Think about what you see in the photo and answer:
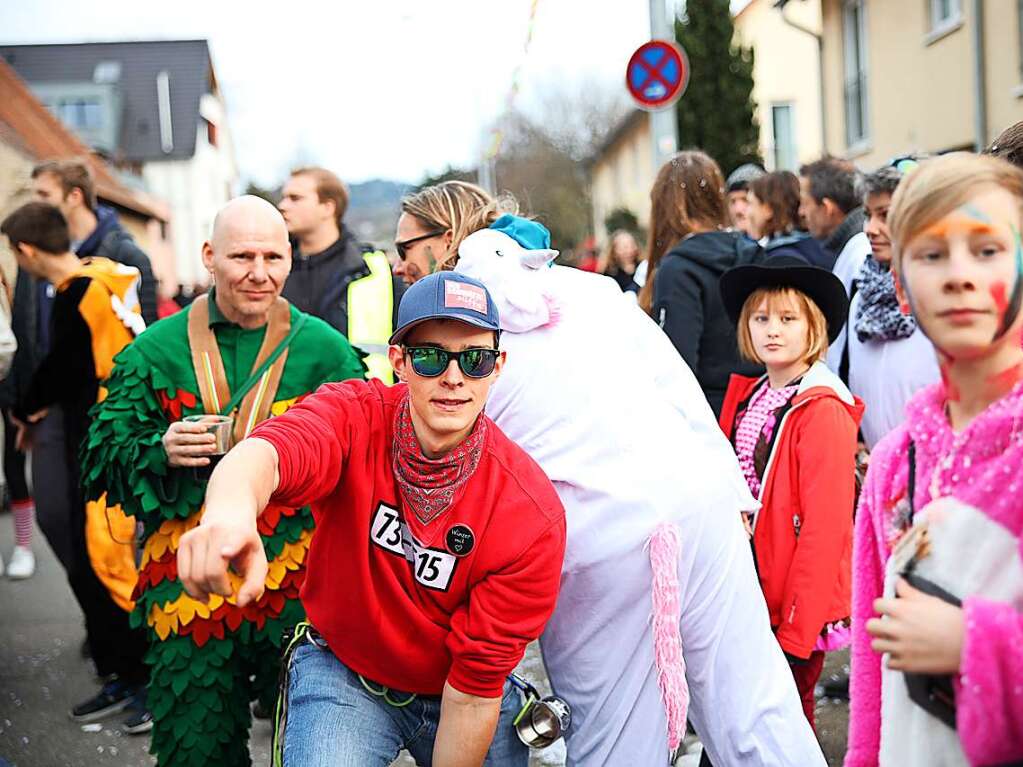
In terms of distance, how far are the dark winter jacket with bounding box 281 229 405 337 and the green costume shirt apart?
5.73ft

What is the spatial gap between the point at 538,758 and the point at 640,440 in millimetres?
2008

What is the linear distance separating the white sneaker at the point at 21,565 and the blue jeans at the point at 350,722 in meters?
5.67

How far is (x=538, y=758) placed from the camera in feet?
14.8

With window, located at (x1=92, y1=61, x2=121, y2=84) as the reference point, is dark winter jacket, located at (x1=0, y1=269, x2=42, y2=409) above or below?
below

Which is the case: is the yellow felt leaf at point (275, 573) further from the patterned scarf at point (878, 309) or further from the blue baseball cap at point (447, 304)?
the patterned scarf at point (878, 309)

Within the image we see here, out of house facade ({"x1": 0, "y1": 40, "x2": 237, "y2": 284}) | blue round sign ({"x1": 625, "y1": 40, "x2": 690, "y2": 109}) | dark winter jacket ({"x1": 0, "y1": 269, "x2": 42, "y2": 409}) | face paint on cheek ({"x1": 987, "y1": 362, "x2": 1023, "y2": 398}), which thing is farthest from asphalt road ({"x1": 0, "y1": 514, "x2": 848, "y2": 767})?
house facade ({"x1": 0, "y1": 40, "x2": 237, "y2": 284})

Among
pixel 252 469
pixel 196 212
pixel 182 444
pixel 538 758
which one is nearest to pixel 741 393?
pixel 538 758

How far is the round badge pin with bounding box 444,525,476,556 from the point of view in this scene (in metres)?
2.69

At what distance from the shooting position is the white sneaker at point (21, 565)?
25.8 feet

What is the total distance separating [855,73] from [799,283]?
56.9 feet

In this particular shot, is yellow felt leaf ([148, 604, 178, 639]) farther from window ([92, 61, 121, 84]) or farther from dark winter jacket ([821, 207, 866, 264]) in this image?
window ([92, 61, 121, 84])

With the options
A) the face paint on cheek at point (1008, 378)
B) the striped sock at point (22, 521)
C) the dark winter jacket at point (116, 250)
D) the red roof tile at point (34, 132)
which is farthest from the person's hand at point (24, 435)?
the red roof tile at point (34, 132)

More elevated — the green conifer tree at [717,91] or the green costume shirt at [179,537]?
the green conifer tree at [717,91]

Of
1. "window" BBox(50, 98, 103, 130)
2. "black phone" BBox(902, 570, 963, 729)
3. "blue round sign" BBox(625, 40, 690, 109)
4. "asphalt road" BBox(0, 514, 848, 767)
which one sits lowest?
"asphalt road" BBox(0, 514, 848, 767)
